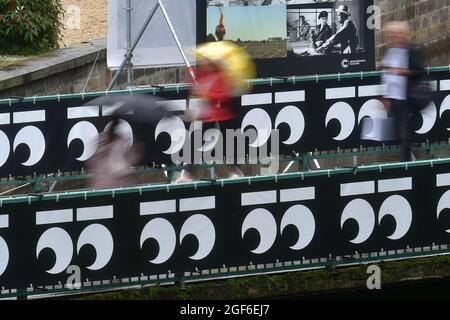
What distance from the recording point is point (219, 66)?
14.1 m

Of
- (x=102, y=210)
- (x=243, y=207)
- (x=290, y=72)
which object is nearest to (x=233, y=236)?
(x=243, y=207)

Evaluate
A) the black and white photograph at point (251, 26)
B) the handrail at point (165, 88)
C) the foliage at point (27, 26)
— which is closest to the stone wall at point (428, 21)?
the black and white photograph at point (251, 26)

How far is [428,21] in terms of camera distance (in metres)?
22.3

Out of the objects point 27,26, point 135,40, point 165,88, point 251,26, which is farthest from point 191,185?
point 27,26

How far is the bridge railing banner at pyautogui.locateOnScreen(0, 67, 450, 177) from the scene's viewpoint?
13.6 m

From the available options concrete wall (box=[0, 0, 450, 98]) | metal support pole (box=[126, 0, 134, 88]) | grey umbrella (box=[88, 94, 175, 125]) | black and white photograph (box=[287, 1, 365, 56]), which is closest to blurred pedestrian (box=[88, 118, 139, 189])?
grey umbrella (box=[88, 94, 175, 125])

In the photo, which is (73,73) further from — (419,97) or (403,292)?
(403,292)

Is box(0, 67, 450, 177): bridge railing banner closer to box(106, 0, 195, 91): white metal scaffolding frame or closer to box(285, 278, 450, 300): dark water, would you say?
box(106, 0, 195, 91): white metal scaffolding frame

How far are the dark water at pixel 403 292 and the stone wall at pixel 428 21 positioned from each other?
9.35 metres

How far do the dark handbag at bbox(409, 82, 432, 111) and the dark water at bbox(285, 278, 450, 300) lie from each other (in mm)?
2391

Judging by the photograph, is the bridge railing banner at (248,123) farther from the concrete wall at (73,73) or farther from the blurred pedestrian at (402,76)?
the concrete wall at (73,73)

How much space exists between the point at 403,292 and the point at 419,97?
107 inches

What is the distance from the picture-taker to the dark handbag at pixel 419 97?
13.9 m

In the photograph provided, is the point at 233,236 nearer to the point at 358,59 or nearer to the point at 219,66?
the point at 219,66
